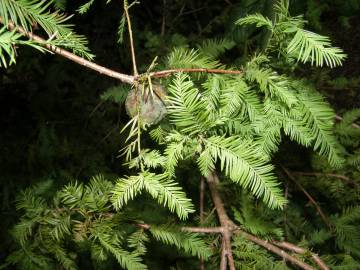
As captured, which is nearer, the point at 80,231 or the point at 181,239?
the point at 80,231

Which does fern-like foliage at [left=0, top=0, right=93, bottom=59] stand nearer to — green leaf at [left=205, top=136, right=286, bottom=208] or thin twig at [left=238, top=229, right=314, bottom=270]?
green leaf at [left=205, top=136, right=286, bottom=208]

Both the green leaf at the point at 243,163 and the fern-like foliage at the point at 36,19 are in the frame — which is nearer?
the fern-like foliage at the point at 36,19

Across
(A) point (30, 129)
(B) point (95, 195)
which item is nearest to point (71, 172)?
(A) point (30, 129)

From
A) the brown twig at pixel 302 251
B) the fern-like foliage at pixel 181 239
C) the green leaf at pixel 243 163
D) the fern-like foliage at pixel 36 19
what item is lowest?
the brown twig at pixel 302 251

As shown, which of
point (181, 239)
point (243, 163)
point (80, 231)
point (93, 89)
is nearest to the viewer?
point (243, 163)

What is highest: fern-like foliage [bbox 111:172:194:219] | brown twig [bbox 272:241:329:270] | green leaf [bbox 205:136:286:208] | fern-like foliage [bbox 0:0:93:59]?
fern-like foliage [bbox 0:0:93:59]

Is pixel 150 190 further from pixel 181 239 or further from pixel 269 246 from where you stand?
pixel 269 246

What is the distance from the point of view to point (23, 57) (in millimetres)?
3369

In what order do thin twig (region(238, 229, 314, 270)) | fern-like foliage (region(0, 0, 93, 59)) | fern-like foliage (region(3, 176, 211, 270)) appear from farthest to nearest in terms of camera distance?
1. thin twig (region(238, 229, 314, 270))
2. fern-like foliage (region(3, 176, 211, 270))
3. fern-like foliage (region(0, 0, 93, 59))

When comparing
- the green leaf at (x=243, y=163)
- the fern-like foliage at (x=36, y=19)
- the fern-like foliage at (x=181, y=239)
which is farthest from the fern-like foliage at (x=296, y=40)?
the fern-like foliage at (x=181, y=239)

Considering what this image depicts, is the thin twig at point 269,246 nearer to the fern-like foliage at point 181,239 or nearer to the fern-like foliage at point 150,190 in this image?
the fern-like foliage at point 181,239

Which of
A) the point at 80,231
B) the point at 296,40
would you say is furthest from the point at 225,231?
the point at 296,40

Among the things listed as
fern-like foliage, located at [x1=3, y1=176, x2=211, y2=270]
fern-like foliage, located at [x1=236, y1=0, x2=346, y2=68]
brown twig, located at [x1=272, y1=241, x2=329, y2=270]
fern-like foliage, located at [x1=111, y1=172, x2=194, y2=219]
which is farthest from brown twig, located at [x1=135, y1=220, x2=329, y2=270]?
fern-like foliage, located at [x1=236, y1=0, x2=346, y2=68]

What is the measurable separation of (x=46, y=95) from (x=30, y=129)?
0.36m
